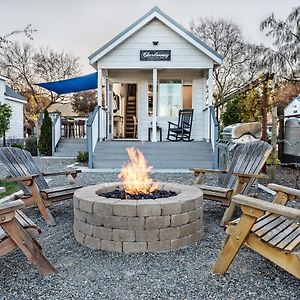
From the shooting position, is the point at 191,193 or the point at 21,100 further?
the point at 21,100

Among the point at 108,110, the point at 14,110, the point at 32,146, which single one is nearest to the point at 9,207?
the point at 108,110

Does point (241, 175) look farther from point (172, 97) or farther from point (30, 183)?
point (172, 97)

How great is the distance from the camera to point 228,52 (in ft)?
87.6

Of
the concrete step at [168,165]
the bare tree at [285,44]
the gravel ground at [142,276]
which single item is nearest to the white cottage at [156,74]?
the concrete step at [168,165]

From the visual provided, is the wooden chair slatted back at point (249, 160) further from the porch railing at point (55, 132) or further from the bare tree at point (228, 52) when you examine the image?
the bare tree at point (228, 52)

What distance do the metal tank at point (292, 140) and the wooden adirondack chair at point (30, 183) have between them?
23.2 ft

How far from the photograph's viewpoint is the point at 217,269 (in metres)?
2.97

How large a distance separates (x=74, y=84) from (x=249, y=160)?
10.9 metres

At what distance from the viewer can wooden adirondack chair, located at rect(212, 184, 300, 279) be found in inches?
100

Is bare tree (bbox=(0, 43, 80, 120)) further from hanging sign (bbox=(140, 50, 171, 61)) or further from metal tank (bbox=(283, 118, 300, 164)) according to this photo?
metal tank (bbox=(283, 118, 300, 164))

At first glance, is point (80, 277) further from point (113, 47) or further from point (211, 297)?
point (113, 47)

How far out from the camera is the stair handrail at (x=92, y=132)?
991cm

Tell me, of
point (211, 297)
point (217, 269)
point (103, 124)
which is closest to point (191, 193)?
point (217, 269)

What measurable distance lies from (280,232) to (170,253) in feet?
3.65
